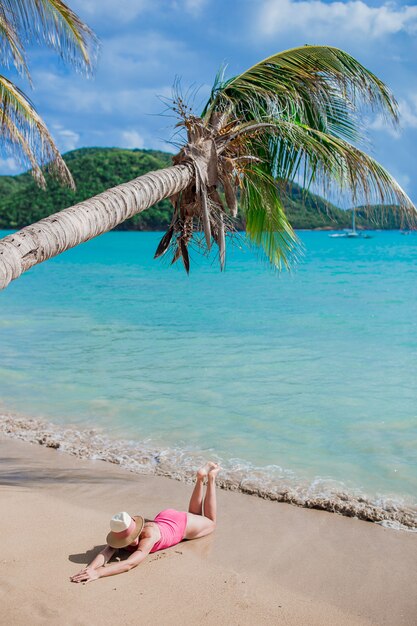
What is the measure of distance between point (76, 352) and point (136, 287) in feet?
49.4

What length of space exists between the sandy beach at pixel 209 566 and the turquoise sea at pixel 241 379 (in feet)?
3.29

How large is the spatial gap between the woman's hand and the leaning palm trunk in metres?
1.88

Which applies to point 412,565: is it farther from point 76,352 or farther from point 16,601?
point 76,352

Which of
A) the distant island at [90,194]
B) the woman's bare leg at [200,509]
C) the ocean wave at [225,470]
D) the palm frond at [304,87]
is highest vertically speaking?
the distant island at [90,194]

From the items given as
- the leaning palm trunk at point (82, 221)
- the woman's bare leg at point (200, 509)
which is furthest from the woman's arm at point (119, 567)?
the leaning palm trunk at point (82, 221)

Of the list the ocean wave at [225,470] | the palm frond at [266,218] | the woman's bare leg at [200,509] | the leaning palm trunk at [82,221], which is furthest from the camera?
the palm frond at [266,218]

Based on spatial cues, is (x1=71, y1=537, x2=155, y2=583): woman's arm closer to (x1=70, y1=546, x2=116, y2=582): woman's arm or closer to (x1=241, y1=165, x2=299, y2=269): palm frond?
(x1=70, y1=546, x2=116, y2=582): woman's arm

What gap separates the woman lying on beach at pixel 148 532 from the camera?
390cm

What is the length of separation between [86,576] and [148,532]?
1.74 ft

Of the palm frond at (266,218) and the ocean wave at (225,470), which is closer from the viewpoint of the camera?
the ocean wave at (225,470)

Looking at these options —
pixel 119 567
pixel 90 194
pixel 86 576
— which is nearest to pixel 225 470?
pixel 119 567

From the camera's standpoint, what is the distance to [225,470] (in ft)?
20.5

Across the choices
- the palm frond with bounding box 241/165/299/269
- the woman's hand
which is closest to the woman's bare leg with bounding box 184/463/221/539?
the woman's hand

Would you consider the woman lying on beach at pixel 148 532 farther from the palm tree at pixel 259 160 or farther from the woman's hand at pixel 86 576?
the palm tree at pixel 259 160
